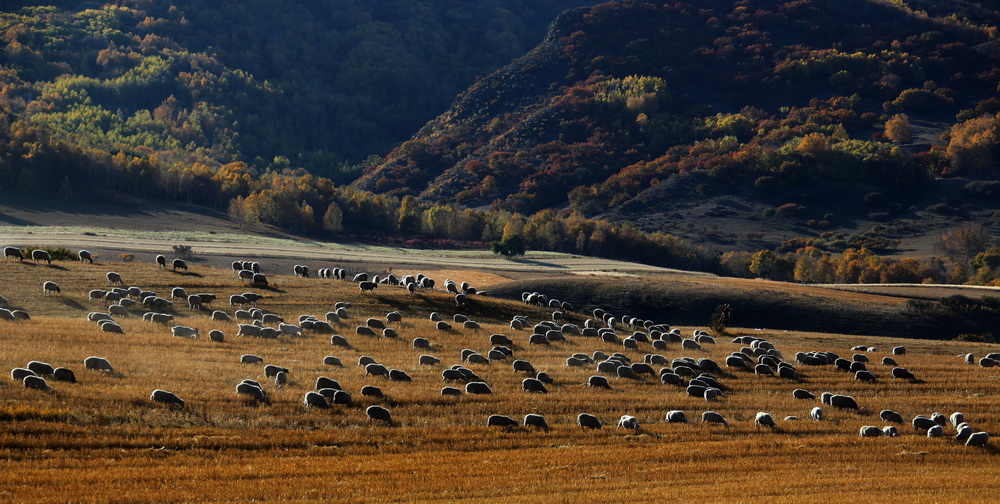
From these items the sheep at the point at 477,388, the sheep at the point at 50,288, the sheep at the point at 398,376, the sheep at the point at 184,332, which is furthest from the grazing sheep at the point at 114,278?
the sheep at the point at 477,388

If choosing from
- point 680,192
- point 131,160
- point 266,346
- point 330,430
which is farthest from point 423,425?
point 680,192

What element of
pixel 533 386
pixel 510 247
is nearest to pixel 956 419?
pixel 533 386

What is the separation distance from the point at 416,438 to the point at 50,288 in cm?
3350

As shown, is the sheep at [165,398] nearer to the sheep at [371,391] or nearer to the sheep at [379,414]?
the sheep at [379,414]

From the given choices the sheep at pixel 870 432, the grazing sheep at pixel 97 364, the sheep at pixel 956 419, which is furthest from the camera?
the sheep at pixel 956 419

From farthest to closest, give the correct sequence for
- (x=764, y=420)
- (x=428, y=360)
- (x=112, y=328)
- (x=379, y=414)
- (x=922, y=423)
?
(x=112, y=328) < (x=428, y=360) < (x=922, y=423) < (x=764, y=420) < (x=379, y=414)

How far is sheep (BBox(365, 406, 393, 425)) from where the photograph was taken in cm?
2805

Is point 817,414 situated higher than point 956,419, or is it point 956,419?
point 956,419

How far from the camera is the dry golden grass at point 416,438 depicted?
21.1 m

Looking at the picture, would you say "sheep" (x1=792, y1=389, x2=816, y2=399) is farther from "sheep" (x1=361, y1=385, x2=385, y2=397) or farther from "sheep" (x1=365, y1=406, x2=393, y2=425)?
"sheep" (x1=365, y1=406, x2=393, y2=425)

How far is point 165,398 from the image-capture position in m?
26.8

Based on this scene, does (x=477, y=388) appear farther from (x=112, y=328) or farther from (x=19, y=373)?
(x=112, y=328)

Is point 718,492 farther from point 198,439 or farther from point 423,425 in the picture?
point 198,439

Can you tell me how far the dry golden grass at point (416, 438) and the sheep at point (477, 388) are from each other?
770mm
